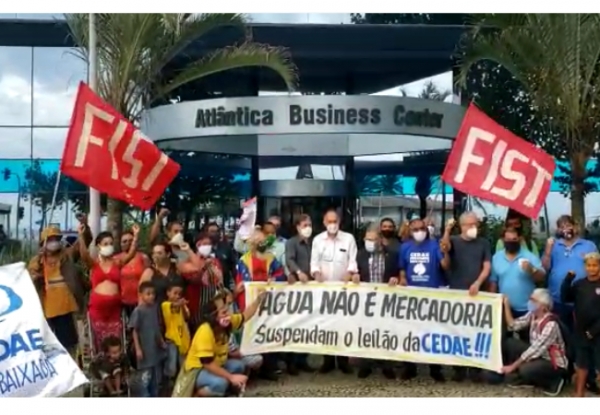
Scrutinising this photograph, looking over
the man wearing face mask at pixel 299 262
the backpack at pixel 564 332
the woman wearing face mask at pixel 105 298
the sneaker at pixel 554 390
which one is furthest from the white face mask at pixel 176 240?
the sneaker at pixel 554 390

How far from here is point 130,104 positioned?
11.8 meters

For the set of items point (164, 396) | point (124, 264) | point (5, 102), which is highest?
point (5, 102)

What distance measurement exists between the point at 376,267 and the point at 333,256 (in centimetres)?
44

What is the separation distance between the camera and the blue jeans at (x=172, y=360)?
803cm

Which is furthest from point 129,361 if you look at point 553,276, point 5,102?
point 5,102

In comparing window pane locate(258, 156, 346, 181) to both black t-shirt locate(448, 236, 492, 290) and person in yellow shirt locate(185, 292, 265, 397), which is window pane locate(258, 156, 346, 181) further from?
person in yellow shirt locate(185, 292, 265, 397)

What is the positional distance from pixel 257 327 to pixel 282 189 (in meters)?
10.2

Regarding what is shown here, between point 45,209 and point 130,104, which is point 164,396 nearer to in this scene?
point 130,104

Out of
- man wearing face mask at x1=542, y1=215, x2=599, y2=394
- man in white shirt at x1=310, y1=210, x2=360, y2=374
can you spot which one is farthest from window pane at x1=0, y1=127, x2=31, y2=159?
man wearing face mask at x1=542, y1=215, x2=599, y2=394

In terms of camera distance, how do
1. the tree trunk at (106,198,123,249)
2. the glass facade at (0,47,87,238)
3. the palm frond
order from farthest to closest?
1. the glass facade at (0,47,87,238)
2. the palm frond
3. the tree trunk at (106,198,123,249)

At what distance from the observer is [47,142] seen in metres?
20.6

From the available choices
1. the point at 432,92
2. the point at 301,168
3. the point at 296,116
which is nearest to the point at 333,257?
the point at 296,116

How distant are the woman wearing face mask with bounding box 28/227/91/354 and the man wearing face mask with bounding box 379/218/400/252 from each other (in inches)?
119

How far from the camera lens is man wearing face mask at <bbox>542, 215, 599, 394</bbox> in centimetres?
868
